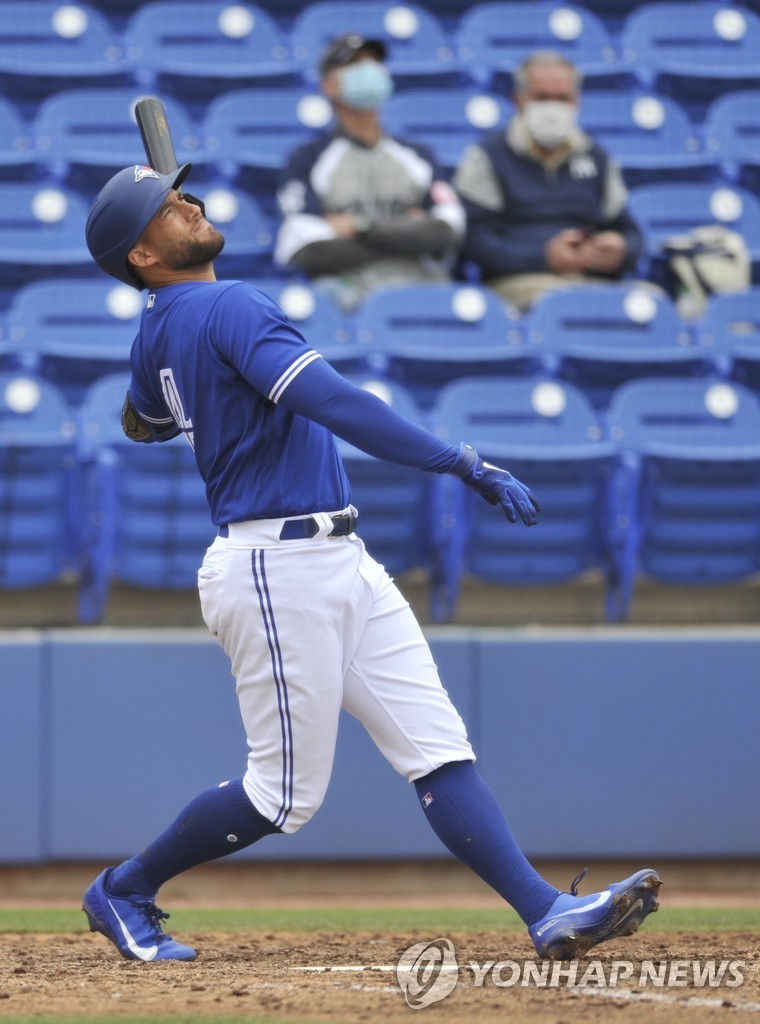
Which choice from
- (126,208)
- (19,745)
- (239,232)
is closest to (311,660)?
(126,208)

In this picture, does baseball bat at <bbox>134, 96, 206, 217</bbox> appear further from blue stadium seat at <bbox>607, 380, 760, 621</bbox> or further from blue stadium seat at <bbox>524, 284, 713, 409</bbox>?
blue stadium seat at <bbox>524, 284, 713, 409</bbox>

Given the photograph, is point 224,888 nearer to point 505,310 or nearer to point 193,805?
point 193,805

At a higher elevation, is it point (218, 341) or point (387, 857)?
point (218, 341)

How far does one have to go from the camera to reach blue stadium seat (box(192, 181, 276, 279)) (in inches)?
260

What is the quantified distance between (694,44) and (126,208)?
19.1ft

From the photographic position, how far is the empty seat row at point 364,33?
776cm

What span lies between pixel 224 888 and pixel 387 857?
56 cm

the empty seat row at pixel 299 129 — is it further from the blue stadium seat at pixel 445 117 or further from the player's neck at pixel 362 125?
the player's neck at pixel 362 125

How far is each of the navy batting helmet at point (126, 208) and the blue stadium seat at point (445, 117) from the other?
14.4 feet

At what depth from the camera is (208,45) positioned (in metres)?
7.93

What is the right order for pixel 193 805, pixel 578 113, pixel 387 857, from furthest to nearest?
pixel 578 113, pixel 387 857, pixel 193 805

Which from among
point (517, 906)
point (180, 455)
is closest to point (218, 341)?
point (517, 906)

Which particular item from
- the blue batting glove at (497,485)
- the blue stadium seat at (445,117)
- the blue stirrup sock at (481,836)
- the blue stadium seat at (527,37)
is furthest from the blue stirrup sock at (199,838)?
the blue stadium seat at (527,37)

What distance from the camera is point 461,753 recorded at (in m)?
3.38
